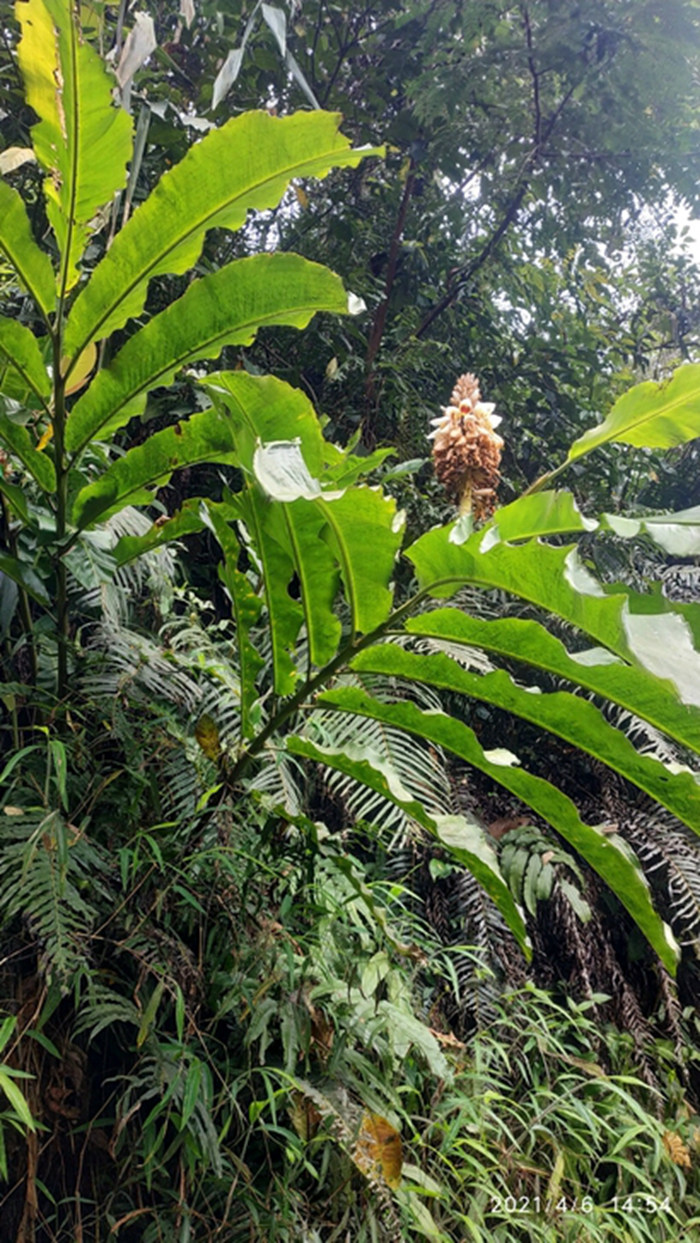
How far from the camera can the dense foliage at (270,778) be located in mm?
727

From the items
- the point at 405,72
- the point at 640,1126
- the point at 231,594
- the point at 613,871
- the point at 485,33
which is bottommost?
the point at 640,1126

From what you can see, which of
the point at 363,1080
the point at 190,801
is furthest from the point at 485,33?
the point at 363,1080

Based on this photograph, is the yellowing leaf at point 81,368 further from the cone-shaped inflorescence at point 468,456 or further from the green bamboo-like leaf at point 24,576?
the cone-shaped inflorescence at point 468,456

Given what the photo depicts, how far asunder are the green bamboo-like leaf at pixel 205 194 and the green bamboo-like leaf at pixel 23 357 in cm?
6

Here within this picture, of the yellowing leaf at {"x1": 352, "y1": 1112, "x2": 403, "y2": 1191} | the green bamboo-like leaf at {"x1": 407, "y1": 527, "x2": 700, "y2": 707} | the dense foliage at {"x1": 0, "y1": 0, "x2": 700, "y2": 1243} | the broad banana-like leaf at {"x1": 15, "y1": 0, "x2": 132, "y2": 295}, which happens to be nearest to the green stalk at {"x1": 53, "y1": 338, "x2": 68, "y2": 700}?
the dense foliage at {"x1": 0, "y1": 0, "x2": 700, "y2": 1243}

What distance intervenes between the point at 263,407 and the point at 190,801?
0.61 metres

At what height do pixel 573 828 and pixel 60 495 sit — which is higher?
pixel 60 495

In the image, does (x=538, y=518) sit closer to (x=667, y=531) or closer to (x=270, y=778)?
(x=667, y=531)

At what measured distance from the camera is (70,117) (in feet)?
2.37

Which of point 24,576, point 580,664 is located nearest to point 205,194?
point 24,576

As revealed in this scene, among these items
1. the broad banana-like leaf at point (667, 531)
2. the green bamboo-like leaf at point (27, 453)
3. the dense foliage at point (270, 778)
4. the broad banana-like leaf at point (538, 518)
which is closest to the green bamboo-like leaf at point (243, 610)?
the dense foliage at point (270, 778)

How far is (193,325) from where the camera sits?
0.85m

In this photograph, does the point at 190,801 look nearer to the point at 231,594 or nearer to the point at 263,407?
the point at 231,594

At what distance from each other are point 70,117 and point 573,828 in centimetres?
87
